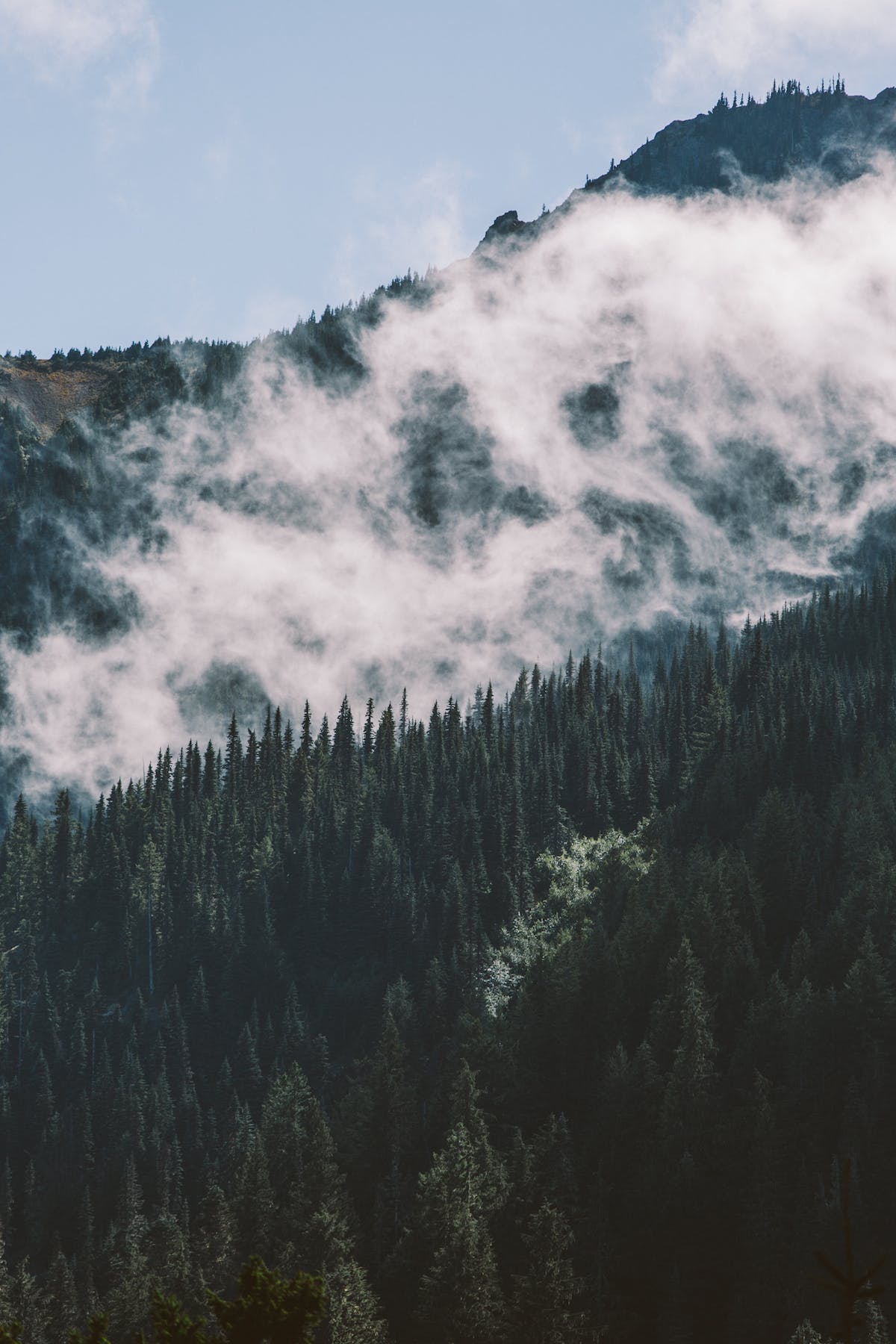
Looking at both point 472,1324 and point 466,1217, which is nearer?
point 472,1324

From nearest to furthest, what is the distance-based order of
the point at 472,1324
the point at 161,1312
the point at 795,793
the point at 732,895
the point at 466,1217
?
the point at 161,1312 < the point at 472,1324 < the point at 466,1217 < the point at 732,895 < the point at 795,793

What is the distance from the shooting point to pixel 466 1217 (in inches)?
4326

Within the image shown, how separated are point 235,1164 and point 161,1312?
395 ft

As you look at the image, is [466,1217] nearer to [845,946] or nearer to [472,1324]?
[472,1324]

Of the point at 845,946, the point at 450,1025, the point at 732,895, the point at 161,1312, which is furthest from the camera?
the point at 450,1025

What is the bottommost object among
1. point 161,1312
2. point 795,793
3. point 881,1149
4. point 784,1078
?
point 161,1312

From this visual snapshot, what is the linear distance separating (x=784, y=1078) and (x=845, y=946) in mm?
18521

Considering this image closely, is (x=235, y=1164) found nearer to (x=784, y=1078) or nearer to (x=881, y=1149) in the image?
(x=784, y=1078)

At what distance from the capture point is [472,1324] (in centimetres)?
10212

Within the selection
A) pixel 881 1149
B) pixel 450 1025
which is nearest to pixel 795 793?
pixel 450 1025

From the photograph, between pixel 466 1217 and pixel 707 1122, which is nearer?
pixel 466 1217

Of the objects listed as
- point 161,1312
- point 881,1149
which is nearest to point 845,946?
point 881,1149

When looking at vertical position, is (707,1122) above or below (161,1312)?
above

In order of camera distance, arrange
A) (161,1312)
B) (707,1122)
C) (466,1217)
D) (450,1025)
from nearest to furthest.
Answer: (161,1312) → (466,1217) → (707,1122) → (450,1025)
